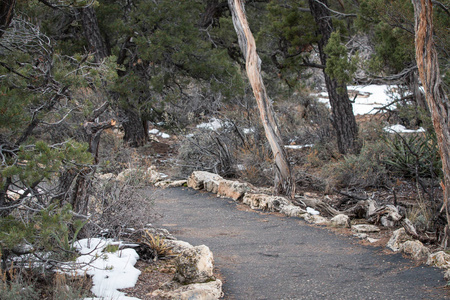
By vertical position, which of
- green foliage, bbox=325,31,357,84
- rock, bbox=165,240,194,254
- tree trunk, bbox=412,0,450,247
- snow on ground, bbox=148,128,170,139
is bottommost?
rock, bbox=165,240,194,254

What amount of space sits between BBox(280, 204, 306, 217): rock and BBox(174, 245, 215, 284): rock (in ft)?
10.1

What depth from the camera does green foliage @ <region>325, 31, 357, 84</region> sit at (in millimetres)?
7598

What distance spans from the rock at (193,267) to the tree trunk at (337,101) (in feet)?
23.8

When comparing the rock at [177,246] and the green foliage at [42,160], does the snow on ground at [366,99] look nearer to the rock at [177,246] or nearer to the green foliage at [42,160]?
the rock at [177,246]

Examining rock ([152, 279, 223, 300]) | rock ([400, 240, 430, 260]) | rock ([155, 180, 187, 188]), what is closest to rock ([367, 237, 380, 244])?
rock ([400, 240, 430, 260])

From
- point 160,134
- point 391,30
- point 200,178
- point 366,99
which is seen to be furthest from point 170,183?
point 366,99

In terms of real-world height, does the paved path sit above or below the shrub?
below

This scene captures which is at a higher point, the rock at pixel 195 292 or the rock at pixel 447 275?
the rock at pixel 447 275

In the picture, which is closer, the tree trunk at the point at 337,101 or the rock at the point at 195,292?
the rock at the point at 195,292

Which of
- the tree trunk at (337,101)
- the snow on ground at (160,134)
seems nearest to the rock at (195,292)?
the tree trunk at (337,101)

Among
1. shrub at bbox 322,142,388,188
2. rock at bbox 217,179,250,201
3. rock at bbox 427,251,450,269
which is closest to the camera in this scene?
rock at bbox 427,251,450,269

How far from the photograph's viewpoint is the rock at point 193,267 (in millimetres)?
4012

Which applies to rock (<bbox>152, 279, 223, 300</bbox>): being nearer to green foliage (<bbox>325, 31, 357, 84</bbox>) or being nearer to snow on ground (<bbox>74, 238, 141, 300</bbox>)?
snow on ground (<bbox>74, 238, 141, 300</bbox>)

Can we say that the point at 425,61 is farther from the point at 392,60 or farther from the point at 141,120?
the point at 141,120
